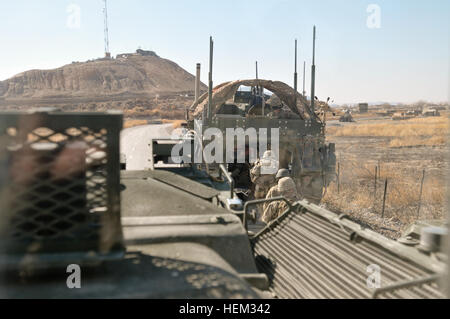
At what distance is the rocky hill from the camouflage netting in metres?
53.9

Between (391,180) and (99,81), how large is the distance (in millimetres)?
72898

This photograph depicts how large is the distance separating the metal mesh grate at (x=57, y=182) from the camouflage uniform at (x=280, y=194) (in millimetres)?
4186

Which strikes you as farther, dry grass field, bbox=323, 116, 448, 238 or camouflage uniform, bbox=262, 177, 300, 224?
dry grass field, bbox=323, 116, 448, 238

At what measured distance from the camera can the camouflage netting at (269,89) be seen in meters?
13.8

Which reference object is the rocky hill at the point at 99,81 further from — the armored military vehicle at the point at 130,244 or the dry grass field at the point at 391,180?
the armored military vehicle at the point at 130,244

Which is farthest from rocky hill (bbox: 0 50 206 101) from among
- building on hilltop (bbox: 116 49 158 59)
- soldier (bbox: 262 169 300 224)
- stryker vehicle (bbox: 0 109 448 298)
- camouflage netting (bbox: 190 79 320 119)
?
stryker vehicle (bbox: 0 109 448 298)

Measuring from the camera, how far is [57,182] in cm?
274

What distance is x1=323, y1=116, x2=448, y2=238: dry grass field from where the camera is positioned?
11.0 m

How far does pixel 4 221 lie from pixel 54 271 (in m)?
0.44

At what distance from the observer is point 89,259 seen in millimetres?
2645

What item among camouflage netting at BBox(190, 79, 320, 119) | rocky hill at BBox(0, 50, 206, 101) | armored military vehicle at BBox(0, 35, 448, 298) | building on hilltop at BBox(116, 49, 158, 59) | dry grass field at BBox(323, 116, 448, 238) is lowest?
dry grass field at BBox(323, 116, 448, 238)

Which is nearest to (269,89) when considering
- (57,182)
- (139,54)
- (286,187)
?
(286,187)

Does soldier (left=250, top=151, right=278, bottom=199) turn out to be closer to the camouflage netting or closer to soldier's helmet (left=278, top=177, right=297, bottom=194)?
soldier's helmet (left=278, top=177, right=297, bottom=194)
